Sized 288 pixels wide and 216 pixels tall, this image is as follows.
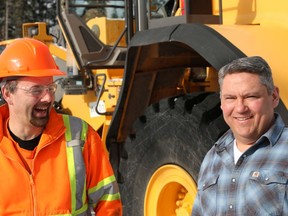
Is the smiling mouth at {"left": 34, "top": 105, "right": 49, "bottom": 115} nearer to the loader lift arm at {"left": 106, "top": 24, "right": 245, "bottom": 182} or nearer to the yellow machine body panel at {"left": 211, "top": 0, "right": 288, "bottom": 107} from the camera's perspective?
the loader lift arm at {"left": 106, "top": 24, "right": 245, "bottom": 182}

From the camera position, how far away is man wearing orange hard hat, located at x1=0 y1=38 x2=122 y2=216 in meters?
2.46

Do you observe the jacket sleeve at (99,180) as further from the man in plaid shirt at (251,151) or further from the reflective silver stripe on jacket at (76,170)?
the man in plaid shirt at (251,151)

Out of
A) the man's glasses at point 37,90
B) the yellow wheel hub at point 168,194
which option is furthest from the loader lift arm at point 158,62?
the man's glasses at point 37,90

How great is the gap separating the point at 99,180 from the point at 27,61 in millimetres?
626

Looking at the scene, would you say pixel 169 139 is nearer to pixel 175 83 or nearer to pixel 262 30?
pixel 175 83

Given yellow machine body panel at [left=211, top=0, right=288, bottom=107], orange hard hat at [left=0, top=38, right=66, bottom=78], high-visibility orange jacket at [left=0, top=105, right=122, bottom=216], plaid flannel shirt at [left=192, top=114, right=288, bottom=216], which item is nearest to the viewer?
plaid flannel shirt at [left=192, top=114, right=288, bottom=216]

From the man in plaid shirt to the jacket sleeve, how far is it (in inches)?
22.1

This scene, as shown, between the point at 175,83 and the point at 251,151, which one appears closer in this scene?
the point at 251,151

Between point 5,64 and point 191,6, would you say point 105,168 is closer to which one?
point 5,64

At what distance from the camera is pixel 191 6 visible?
3691 millimetres

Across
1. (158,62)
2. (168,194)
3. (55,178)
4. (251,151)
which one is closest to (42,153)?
(55,178)

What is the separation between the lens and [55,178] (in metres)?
2.53

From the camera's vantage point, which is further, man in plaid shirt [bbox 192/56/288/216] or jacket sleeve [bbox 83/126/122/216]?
jacket sleeve [bbox 83/126/122/216]

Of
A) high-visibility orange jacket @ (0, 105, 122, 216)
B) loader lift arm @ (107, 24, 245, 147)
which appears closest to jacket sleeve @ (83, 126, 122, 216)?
high-visibility orange jacket @ (0, 105, 122, 216)
